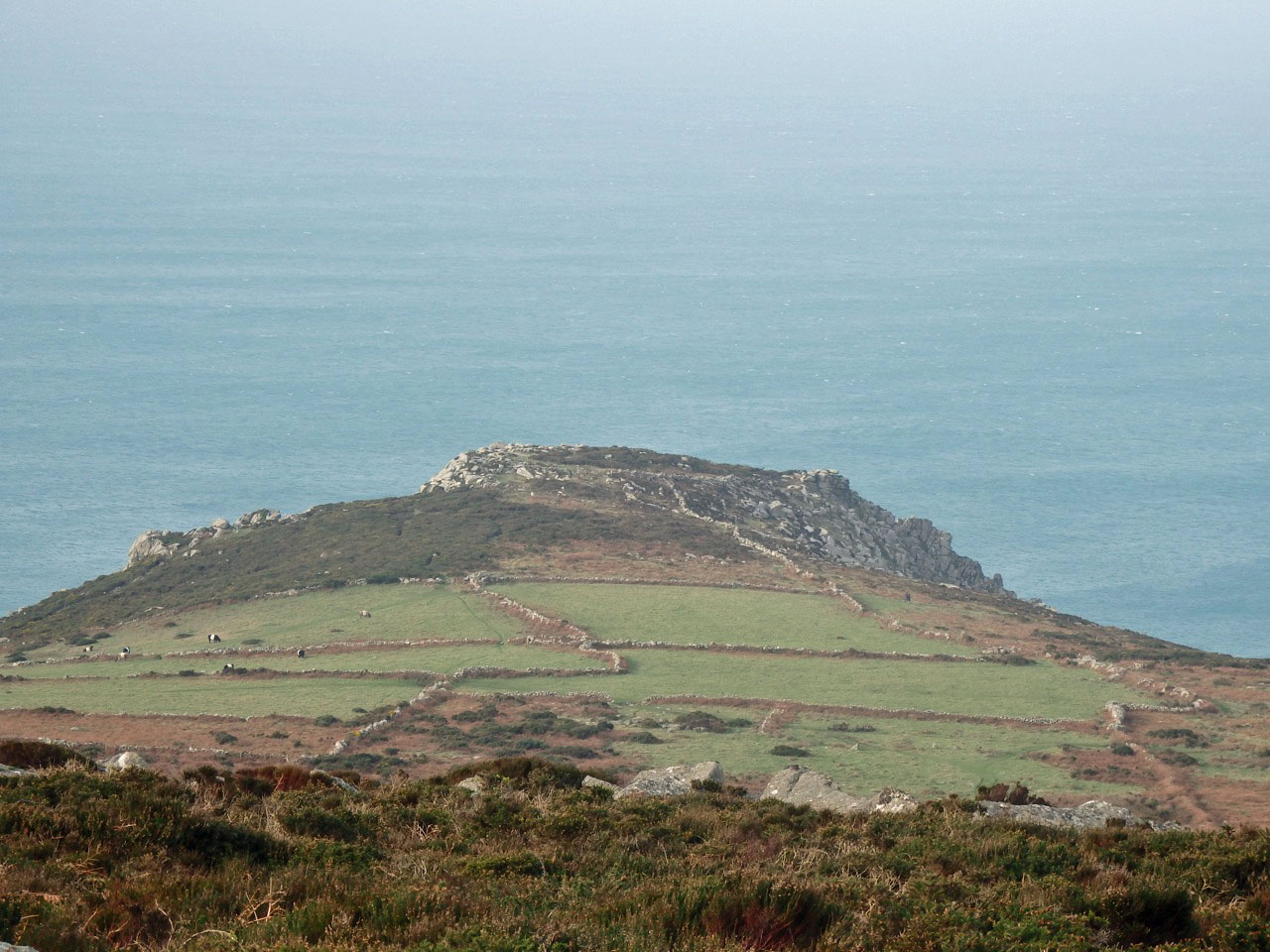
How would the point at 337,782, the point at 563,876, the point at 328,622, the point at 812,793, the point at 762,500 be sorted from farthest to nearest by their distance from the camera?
the point at 762,500 → the point at 328,622 → the point at 812,793 → the point at 337,782 → the point at 563,876

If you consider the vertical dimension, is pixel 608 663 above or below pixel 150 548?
below

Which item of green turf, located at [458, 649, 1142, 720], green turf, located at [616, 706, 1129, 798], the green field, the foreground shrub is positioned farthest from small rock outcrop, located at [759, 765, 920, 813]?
the green field

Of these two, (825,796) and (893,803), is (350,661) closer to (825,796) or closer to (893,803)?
(825,796)

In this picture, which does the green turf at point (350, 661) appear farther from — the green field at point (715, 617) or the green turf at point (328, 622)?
the green field at point (715, 617)

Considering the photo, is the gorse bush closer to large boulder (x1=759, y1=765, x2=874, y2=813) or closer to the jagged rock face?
large boulder (x1=759, y1=765, x2=874, y2=813)

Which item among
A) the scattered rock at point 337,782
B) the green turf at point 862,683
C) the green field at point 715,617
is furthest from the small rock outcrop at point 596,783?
the green field at point 715,617

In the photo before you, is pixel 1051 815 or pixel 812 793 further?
pixel 812 793

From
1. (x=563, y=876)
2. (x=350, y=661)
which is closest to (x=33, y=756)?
(x=563, y=876)
